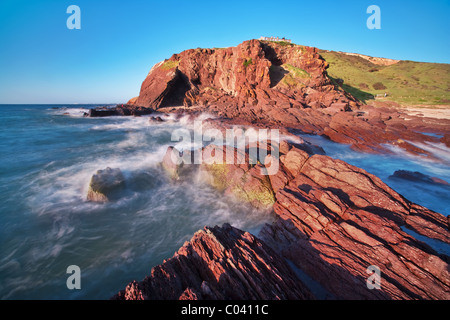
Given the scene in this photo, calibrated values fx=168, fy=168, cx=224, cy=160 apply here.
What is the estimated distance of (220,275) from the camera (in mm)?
3701

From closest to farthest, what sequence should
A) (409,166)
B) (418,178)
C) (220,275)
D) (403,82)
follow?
(220,275)
(418,178)
(409,166)
(403,82)

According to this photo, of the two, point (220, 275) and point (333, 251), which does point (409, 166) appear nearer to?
point (333, 251)

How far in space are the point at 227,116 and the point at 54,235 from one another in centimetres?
2960

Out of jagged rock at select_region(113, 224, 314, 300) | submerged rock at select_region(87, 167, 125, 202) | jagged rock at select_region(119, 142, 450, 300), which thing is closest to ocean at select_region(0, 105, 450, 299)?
submerged rock at select_region(87, 167, 125, 202)

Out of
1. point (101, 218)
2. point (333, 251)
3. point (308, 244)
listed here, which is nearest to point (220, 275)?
point (308, 244)

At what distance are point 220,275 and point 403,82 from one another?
298 ft

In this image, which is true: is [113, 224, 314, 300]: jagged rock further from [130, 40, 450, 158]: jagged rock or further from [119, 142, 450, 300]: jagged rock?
[130, 40, 450, 158]: jagged rock

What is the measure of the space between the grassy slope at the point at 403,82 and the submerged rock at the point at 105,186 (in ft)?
194

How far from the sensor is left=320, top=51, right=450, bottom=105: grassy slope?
45947 millimetres

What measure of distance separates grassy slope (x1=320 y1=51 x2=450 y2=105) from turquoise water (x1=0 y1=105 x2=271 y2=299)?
56.8 m

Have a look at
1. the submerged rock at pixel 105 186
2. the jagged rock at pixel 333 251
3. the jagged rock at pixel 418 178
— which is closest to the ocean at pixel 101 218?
the submerged rock at pixel 105 186

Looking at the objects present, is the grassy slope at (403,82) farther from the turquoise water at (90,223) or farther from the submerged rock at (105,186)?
the submerged rock at (105,186)

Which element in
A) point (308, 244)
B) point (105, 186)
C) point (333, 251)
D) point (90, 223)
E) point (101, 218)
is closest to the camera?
point (333, 251)

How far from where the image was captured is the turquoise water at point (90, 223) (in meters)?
5.98
